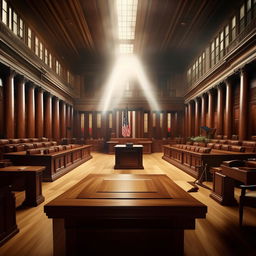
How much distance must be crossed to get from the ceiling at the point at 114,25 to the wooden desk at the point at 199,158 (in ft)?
20.1

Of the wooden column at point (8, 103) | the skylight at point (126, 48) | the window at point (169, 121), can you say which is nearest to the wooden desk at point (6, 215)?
the wooden column at point (8, 103)

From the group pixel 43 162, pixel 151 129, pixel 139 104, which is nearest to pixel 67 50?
pixel 139 104

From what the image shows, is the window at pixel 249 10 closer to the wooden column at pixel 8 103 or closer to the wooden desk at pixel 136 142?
the wooden desk at pixel 136 142

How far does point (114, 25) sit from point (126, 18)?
706mm

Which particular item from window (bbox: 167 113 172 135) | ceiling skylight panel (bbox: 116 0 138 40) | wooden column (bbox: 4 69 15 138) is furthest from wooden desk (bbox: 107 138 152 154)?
ceiling skylight panel (bbox: 116 0 138 40)

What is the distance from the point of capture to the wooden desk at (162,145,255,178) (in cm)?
445

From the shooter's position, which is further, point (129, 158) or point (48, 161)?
point (129, 158)

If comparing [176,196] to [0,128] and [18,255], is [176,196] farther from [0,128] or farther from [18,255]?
[0,128]

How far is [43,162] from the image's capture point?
15.0 ft

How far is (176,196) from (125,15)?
9.29 meters

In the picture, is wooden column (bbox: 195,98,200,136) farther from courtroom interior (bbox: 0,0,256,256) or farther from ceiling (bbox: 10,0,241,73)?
ceiling (bbox: 10,0,241,73)

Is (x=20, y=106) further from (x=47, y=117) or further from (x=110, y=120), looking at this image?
(x=110, y=120)

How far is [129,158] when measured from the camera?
6188mm

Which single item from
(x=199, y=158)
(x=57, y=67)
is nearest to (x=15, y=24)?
(x=57, y=67)
